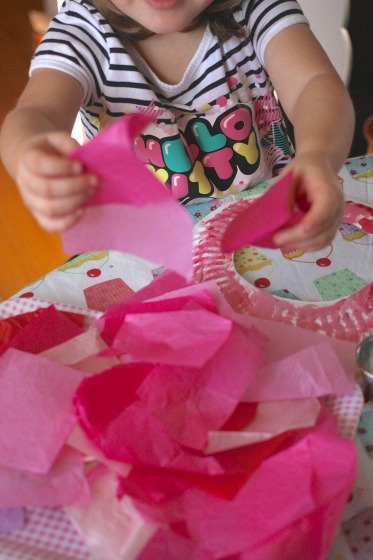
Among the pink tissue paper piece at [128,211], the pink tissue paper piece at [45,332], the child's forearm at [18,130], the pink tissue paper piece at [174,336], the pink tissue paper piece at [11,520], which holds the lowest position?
the pink tissue paper piece at [11,520]

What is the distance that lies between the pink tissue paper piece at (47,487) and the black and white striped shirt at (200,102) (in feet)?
1.37

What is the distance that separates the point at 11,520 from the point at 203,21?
614 mm

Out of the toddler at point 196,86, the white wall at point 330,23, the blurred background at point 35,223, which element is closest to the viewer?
the toddler at point 196,86

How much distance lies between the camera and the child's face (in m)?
0.61

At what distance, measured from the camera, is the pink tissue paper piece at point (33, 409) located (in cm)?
40

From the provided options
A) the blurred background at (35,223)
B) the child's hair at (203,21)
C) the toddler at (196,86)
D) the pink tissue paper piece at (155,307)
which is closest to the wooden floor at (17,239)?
the blurred background at (35,223)

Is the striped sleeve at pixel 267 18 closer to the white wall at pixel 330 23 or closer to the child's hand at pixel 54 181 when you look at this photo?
the child's hand at pixel 54 181

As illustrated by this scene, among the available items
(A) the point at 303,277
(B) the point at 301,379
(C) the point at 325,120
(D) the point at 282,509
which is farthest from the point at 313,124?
(D) the point at 282,509

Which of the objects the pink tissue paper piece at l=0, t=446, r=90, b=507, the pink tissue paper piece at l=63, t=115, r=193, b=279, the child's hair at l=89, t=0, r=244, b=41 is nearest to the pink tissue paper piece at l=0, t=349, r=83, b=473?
the pink tissue paper piece at l=0, t=446, r=90, b=507

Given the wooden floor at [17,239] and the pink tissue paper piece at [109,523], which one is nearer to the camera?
the pink tissue paper piece at [109,523]

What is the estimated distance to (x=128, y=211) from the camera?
382 millimetres

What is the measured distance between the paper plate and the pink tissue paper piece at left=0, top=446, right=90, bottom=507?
0.22m

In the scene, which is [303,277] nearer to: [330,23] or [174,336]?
[174,336]

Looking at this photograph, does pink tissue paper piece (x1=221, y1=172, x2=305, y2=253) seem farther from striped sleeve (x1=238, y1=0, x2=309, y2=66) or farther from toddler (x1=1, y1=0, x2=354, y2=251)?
striped sleeve (x1=238, y1=0, x2=309, y2=66)
